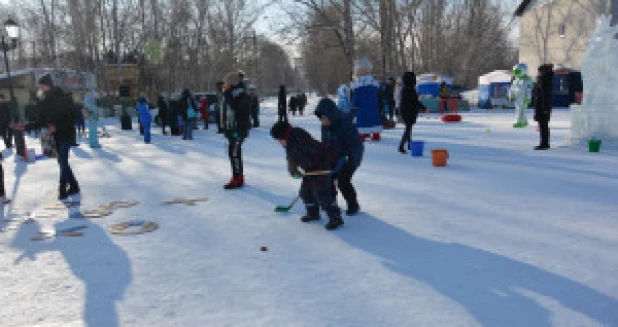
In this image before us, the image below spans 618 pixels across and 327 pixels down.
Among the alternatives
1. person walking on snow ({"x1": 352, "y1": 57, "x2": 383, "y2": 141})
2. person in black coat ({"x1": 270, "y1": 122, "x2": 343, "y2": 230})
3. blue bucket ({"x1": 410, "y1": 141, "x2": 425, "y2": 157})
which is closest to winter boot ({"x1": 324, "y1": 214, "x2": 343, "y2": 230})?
person in black coat ({"x1": 270, "y1": 122, "x2": 343, "y2": 230})

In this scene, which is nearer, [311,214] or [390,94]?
[311,214]

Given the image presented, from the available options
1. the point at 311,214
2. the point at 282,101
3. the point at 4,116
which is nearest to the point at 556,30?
the point at 282,101

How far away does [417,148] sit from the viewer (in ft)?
30.6

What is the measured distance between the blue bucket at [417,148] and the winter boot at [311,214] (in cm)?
469

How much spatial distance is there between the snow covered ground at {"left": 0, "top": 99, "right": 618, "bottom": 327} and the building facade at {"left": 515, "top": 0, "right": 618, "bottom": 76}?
2510 cm

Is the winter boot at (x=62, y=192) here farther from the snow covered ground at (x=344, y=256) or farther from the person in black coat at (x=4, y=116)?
the person in black coat at (x=4, y=116)

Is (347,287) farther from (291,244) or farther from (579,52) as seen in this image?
(579,52)

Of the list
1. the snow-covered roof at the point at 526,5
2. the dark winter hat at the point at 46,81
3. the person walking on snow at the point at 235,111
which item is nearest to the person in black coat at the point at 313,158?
the person walking on snow at the point at 235,111

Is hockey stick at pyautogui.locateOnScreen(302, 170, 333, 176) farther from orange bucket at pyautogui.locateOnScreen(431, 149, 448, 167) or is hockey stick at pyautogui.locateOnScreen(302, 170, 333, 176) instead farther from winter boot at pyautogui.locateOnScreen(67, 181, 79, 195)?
winter boot at pyautogui.locateOnScreen(67, 181, 79, 195)

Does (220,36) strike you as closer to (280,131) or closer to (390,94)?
(390,94)

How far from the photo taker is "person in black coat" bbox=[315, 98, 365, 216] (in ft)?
16.4

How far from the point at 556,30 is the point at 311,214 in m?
31.7

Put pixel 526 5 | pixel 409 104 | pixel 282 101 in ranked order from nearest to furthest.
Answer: pixel 409 104, pixel 282 101, pixel 526 5

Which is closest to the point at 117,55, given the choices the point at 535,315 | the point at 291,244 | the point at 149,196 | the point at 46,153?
the point at 46,153
